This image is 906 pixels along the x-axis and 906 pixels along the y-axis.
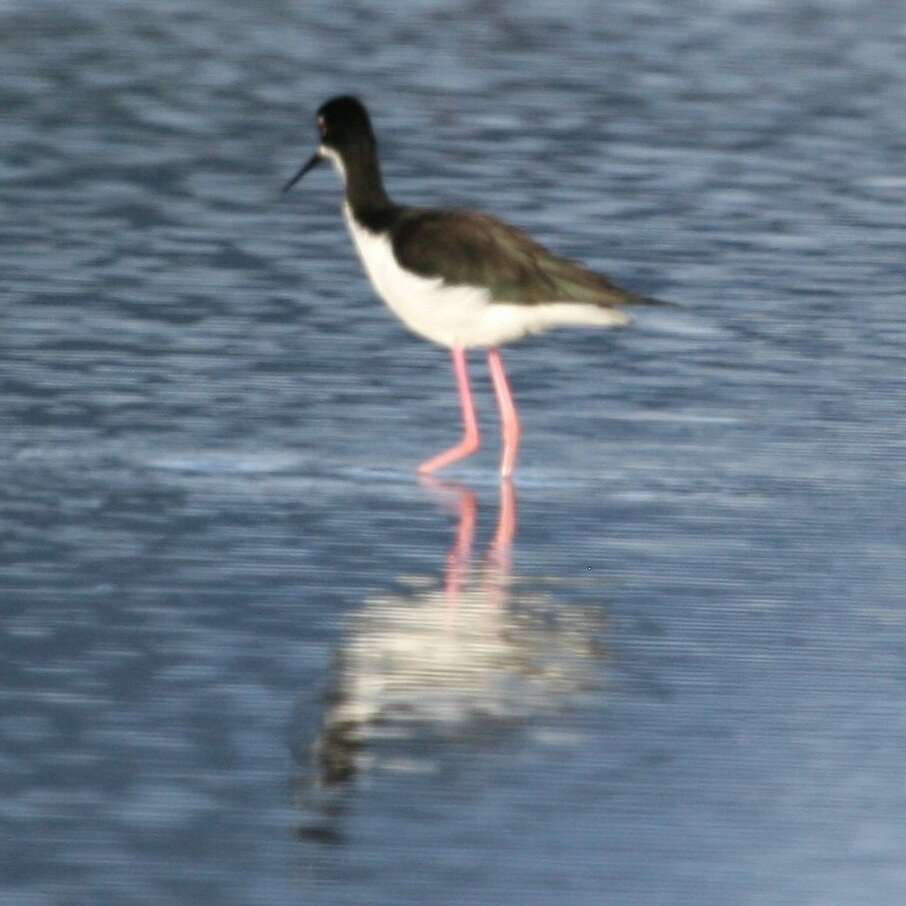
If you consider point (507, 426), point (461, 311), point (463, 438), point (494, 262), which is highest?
point (494, 262)

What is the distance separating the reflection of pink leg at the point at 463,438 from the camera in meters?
9.97

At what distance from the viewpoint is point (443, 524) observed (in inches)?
367

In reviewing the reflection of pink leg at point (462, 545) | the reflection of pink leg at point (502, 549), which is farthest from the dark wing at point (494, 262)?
the reflection of pink leg at point (462, 545)

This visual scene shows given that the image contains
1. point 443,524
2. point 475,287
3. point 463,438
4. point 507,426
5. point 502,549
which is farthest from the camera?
point 463,438

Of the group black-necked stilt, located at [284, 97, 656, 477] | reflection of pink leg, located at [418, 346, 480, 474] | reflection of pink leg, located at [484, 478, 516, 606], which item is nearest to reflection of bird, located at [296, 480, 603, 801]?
reflection of pink leg, located at [484, 478, 516, 606]

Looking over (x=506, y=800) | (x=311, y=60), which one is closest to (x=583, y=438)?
(x=506, y=800)

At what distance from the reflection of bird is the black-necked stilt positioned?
1604mm

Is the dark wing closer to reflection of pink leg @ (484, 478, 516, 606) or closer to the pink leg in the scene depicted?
the pink leg

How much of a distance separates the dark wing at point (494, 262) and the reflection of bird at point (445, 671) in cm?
164

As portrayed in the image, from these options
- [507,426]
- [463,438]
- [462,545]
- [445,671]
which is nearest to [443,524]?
[462,545]

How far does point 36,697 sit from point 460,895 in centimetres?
166

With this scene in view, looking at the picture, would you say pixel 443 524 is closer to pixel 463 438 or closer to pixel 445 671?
pixel 463 438

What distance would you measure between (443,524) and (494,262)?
4.47 ft

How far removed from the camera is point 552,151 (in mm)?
16406
